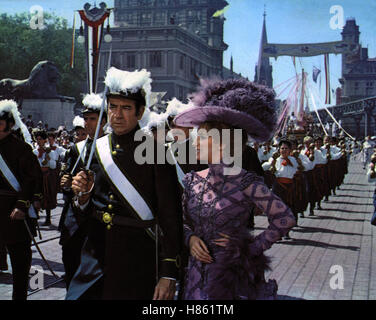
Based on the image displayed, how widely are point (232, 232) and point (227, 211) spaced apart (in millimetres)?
134

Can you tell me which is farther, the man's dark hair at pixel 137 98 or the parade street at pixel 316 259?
the parade street at pixel 316 259

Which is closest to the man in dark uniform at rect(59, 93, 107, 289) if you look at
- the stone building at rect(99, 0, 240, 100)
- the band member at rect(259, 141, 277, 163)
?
the band member at rect(259, 141, 277, 163)

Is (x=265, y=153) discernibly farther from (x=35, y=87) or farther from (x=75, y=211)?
(x=35, y=87)

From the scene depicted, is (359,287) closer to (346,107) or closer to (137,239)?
(137,239)

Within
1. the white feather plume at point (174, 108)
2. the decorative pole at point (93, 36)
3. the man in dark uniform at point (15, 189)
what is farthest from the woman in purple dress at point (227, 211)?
the white feather plume at point (174, 108)

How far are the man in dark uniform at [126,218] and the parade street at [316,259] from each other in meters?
0.78

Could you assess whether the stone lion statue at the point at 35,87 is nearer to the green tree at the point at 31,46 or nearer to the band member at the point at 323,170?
the band member at the point at 323,170

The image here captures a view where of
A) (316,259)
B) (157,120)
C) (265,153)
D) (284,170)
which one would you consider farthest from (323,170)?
(157,120)

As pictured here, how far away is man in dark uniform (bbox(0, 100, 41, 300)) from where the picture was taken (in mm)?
5504

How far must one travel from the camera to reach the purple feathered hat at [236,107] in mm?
3670

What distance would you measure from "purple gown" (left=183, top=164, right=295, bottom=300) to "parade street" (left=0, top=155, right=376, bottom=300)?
335 mm

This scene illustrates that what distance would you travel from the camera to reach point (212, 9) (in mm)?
99500

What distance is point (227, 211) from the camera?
356 centimetres
